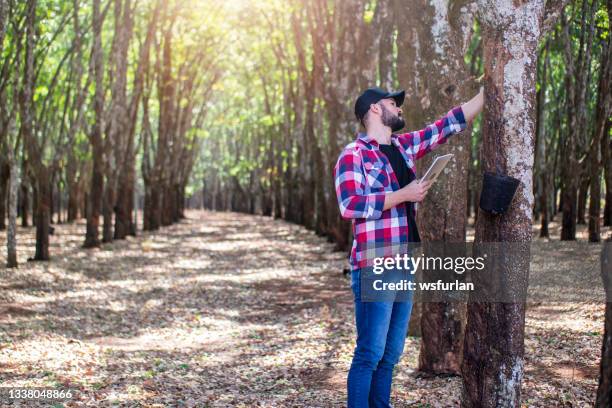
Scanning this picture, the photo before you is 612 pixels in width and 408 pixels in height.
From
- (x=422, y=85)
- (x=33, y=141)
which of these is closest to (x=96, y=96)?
(x=33, y=141)

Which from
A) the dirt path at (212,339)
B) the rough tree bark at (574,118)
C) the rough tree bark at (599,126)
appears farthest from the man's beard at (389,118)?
the rough tree bark at (574,118)

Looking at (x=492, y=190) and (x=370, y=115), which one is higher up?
(x=370, y=115)

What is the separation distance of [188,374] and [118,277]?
8.90 m

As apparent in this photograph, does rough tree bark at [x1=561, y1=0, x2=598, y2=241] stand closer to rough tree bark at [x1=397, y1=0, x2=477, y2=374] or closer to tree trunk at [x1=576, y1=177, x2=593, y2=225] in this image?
tree trunk at [x1=576, y1=177, x2=593, y2=225]

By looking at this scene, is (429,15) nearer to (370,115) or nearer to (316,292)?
(370,115)

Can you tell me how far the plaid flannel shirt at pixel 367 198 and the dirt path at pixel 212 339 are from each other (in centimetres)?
201

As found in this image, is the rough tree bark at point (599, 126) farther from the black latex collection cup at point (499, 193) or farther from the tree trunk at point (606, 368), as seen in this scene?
the tree trunk at point (606, 368)

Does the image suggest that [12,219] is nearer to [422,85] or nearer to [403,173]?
[422,85]

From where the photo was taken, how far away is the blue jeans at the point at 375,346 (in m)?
4.77

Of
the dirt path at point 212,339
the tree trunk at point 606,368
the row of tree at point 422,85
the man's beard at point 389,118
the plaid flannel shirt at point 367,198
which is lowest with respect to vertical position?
the dirt path at point 212,339

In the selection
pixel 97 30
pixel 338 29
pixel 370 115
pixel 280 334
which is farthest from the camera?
pixel 338 29

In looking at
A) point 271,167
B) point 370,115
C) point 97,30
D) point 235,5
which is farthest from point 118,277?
point 271,167

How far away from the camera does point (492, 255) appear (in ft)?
15.2

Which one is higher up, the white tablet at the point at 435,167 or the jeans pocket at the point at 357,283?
the white tablet at the point at 435,167
